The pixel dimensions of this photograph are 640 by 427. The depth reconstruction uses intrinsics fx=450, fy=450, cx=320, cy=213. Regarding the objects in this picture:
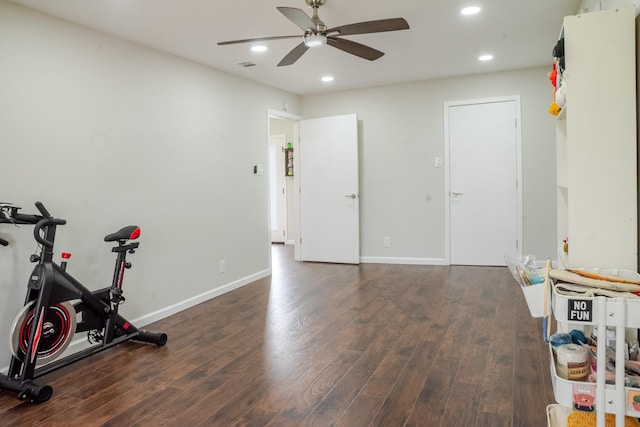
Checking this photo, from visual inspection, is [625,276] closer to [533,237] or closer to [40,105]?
[40,105]

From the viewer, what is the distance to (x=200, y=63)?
4457 millimetres

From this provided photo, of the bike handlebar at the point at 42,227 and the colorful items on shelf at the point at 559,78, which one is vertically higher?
the colorful items on shelf at the point at 559,78

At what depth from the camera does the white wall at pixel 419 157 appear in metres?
5.41

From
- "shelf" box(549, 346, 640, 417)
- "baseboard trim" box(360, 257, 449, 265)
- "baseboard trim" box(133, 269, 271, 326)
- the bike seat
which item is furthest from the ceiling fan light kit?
"baseboard trim" box(360, 257, 449, 265)

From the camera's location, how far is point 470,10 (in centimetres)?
331

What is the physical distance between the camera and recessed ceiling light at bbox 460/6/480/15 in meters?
3.27

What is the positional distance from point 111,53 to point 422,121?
382 centimetres

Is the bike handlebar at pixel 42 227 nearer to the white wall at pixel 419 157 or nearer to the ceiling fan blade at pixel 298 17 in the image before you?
the ceiling fan blade at pixel 298 17

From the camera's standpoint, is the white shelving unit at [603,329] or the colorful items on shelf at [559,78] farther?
the colorful items on shelf at [559,78]

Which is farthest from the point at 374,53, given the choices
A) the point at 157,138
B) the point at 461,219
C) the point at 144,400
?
the point at 461,219

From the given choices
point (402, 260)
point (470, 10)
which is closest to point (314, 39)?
Result: point (470, 10)

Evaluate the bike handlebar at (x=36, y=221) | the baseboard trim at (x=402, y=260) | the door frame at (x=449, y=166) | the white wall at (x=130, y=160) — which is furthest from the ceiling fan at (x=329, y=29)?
the baseboard trim at (x=402, y=260)

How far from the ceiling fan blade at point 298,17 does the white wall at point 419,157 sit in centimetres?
334

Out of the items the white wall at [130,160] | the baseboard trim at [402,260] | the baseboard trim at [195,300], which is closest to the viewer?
the white wall at [130,160]
